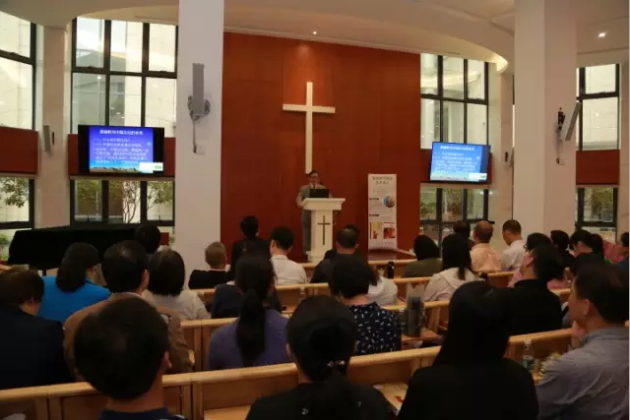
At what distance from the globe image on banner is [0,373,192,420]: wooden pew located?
313 inches

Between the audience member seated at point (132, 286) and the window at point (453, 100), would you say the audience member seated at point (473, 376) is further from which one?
the window at point (453, 100)

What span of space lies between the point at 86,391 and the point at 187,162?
149 inches

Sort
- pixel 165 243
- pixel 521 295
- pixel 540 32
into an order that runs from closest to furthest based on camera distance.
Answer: pixel 521 295 → pixel 540 32 → pixel 165 243

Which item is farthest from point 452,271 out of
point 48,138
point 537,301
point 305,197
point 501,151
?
point 501,151

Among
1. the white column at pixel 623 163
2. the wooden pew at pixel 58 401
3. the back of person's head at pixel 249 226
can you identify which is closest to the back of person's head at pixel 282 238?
the back of person's head at pixel 249 226

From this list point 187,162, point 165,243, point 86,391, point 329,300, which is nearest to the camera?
point 329,300

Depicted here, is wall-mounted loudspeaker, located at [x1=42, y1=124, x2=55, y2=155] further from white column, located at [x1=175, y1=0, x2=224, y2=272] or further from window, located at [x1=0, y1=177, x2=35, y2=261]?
white column, located at [x1=175, y1=0, x2=224, y2=272]

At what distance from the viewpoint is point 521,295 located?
108 inches

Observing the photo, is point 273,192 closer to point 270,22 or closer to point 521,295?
point 270,22

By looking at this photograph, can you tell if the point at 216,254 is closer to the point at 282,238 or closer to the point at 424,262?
the point at 282,238

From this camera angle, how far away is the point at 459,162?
1070 cm

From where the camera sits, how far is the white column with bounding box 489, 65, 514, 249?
11227 mm

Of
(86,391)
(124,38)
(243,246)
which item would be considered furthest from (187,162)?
(124,38)

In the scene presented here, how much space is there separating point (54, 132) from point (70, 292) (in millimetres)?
6828
